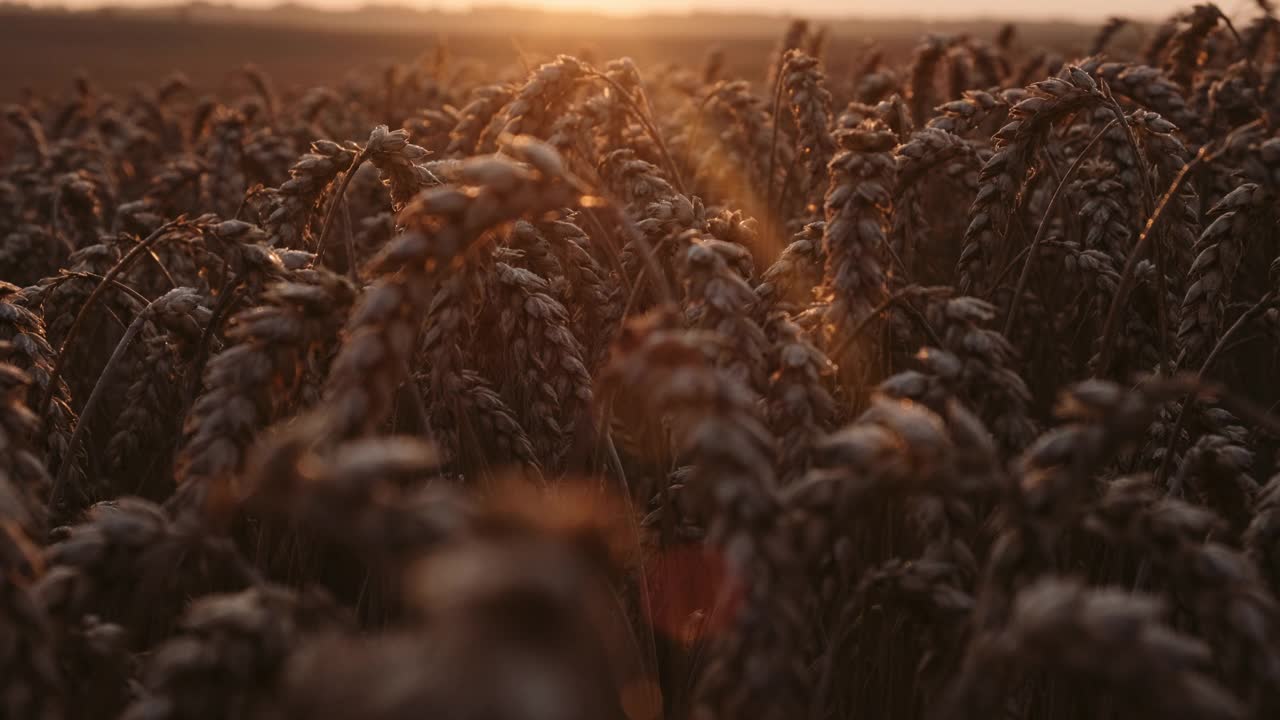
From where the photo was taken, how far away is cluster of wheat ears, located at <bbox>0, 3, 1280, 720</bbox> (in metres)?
1.16

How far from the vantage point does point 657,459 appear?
273 centimetres


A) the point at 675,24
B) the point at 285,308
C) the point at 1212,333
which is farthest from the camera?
the point at 675,24

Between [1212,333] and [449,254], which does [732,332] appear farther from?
[1212,333]

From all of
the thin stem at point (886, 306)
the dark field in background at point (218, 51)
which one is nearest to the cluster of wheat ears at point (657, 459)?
the thin stem at point (886, 306)

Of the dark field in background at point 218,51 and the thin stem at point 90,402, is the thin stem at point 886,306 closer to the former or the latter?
the thin stem at point 90,402

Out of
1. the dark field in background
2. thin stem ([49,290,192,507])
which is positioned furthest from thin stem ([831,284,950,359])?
the dark field in background

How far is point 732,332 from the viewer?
6.31 ft

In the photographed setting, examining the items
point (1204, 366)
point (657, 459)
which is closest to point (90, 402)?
point (657, 459)

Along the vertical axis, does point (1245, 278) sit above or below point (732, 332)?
below

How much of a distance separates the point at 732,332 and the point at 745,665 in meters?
0.76

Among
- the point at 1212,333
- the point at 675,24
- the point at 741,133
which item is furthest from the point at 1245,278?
the point at 675,24

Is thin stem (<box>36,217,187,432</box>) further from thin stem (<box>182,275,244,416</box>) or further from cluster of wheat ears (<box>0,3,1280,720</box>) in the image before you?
thin stem (<box>182,275,244,416</box>)

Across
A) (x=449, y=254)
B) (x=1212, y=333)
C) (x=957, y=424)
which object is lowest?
A: (x=1212, y=333)

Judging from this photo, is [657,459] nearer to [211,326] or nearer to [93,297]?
[211,326]
